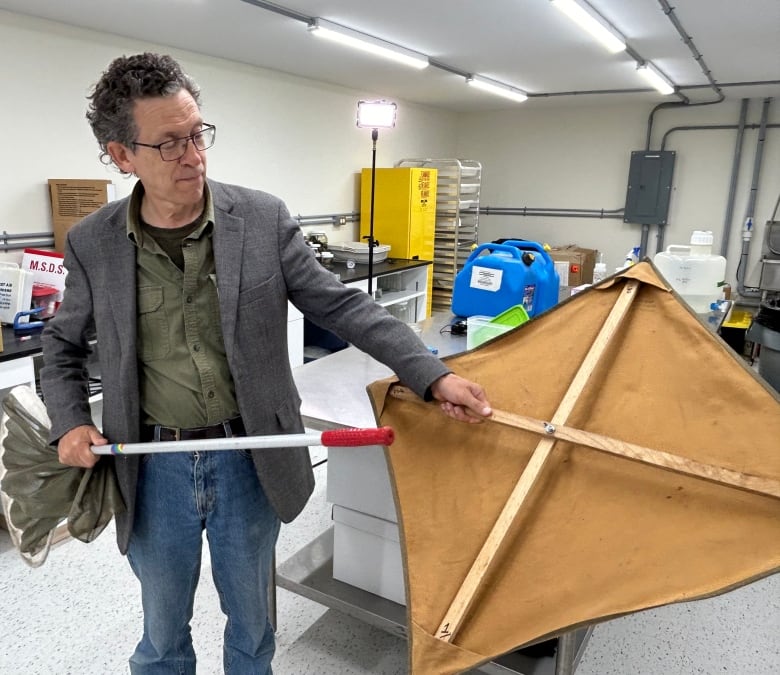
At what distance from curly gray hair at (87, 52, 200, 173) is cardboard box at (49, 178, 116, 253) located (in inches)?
82.1

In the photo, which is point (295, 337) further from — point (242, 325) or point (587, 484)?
point (587, 484)

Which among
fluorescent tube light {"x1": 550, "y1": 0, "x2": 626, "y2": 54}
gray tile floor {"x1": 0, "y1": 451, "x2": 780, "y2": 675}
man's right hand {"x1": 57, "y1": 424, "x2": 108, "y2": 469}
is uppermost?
fluorescent tube light {"x1": 550, "y1": 0, "x2": 626, "y2": 54}

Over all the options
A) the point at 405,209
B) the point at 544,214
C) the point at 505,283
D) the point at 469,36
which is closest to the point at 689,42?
the point at 469,36

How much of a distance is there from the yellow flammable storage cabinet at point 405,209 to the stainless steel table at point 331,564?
3.14 metres

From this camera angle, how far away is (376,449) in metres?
1.81

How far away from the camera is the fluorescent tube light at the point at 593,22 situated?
2896 millimetres

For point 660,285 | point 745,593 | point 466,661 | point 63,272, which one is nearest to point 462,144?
point 63,272

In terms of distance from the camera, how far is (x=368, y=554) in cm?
194

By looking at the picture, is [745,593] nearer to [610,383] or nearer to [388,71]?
[610,383]

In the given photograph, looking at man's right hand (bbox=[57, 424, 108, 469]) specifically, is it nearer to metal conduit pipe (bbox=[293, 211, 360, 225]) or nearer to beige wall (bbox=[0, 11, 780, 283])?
beige wall (bbox=[0, 11, 780, 283])

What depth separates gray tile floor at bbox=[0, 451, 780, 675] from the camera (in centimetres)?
191

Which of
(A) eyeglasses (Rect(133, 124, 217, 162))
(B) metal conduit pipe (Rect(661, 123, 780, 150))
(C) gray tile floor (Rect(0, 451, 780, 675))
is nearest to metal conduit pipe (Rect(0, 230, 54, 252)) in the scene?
(C) gray tile floor (Rect(0, 451, 780, 675))

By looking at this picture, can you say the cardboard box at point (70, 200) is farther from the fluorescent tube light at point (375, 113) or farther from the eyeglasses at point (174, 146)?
the eyeglasses at point (174, 146)

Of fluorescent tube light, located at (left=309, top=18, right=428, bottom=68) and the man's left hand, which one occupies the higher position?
fluorescent tube light, located at (left=309, top=18, right=428, bottom=68)
